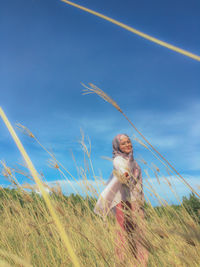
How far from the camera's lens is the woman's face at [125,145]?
3.58 m

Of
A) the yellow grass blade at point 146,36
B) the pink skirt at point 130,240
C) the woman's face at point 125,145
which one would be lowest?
the pink skirt at point 130,240

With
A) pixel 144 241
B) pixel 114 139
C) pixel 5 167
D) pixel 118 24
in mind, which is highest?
pixel 114 139

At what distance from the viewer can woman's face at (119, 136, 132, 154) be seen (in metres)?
3.58

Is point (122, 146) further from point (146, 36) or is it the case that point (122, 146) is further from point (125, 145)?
point (146, 36)

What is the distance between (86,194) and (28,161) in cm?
169

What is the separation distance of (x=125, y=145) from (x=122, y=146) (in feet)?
0.14

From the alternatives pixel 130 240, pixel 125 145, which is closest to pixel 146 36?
pixel 130 240

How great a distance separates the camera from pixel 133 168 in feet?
11.7

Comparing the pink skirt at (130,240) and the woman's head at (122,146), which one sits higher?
the woman's head at (122,146)

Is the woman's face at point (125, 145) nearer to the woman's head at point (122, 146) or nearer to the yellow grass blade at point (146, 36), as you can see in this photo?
the woman's head at point (122, 146)

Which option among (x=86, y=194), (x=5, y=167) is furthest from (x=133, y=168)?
(x=5, y=167)

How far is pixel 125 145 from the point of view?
3.58m

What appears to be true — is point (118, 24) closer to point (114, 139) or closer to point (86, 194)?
point (86, 194)

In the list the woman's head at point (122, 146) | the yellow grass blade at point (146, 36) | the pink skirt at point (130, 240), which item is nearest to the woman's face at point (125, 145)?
A: the woman's head at point (122, 146)
